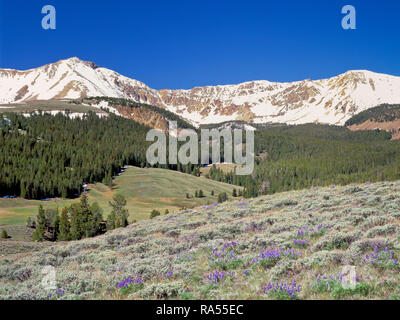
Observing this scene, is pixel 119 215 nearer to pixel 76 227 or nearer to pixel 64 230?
pixel 76 227

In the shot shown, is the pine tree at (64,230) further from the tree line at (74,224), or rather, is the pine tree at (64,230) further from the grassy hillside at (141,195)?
the grassy hillside at (141,195)

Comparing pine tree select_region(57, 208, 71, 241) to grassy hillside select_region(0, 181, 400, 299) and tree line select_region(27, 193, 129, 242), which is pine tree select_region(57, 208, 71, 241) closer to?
tree line select_region(27, 193, 129, 242)

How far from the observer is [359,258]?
9.95 metres

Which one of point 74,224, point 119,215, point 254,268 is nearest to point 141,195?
point 119,215

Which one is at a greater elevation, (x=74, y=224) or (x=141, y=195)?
(x=141, y=195)

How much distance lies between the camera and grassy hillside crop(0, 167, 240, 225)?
9971 centimetres

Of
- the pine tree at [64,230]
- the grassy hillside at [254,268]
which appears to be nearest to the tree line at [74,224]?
the pine tree at [64,230]

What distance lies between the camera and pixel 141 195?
453 ft

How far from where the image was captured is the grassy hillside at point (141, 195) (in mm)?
99713

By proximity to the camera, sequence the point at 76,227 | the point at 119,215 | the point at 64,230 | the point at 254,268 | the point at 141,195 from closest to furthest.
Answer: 1. the point at 254,268
2. the point at 76,227
3. the point at 64,230
4. the point at 119,215
5. the point at 141,195

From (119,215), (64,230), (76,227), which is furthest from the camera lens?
(119,215)
